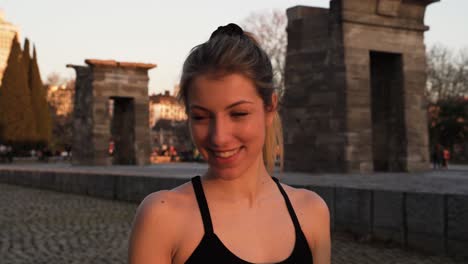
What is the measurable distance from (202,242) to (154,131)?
108428 mm

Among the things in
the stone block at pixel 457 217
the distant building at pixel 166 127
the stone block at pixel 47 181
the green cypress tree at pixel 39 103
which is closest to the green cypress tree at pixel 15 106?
the green cypress tree at pixel 39 103

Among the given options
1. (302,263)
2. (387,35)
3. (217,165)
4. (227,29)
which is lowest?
(302,263)

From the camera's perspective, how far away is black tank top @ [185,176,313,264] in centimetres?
167

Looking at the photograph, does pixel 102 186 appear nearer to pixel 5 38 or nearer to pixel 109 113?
pixel 109 113

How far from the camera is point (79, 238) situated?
8.87 meters

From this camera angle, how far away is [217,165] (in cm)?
179

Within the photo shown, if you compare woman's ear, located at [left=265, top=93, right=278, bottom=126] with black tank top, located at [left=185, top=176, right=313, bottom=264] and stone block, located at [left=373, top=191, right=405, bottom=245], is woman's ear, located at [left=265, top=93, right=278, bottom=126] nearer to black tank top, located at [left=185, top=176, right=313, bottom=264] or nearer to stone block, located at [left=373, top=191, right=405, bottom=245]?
black tank top, located at [left=185, top=176, right=313, bottom=264]

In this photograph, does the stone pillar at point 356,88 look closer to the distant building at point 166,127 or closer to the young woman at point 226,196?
Answer: the young woman at point 226,196

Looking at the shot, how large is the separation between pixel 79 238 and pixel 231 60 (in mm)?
7786

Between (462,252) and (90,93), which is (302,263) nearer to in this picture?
(462,252)

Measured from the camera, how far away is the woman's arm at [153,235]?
5.42ft

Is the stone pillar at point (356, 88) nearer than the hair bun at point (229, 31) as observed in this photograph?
No

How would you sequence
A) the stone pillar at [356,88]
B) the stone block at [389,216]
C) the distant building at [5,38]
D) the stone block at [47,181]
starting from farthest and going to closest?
1. the distant building at [5,38]
2. the stone block at [47,181]
3. the stone pillar at [356,88]
4. the stone block at [389,216]

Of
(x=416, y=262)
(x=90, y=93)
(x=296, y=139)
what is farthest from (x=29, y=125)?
(x=416, y=262)
